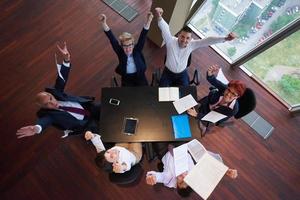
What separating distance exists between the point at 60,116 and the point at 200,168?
54.4 inches

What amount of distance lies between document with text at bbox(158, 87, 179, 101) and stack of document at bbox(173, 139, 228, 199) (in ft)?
1.56

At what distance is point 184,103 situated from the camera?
2.81 meters

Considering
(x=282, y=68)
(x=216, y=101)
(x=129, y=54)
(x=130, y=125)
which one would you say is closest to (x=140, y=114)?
(x=130, y=125)

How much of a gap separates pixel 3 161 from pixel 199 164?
237 centimetres

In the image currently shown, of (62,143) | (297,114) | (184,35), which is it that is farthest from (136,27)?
(297,114)

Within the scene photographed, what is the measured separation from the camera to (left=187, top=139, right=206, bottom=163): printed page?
2664 millimetres

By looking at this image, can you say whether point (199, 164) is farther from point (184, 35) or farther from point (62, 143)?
point (62, 143)

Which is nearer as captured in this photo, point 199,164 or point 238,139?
point 199,164

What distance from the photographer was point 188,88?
2920 mm

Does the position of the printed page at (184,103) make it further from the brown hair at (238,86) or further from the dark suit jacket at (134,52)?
the dark suit jacket at (134,52)

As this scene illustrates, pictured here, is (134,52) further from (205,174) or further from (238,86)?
(205,174)

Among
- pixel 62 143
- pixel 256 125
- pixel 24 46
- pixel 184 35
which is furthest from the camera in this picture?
pixel 24 46

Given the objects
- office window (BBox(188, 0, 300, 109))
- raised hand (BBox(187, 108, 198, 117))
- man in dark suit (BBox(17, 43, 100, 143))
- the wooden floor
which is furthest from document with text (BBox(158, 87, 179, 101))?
office window (BBox(188, 0, 300, 109))

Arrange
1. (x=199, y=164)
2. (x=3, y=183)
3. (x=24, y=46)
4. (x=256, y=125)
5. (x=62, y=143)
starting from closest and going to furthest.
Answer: (x=199, y=164) < (x=3, y=183) < (x=62, y=143) < (x=256, y=125) < (x=24, y=46)
